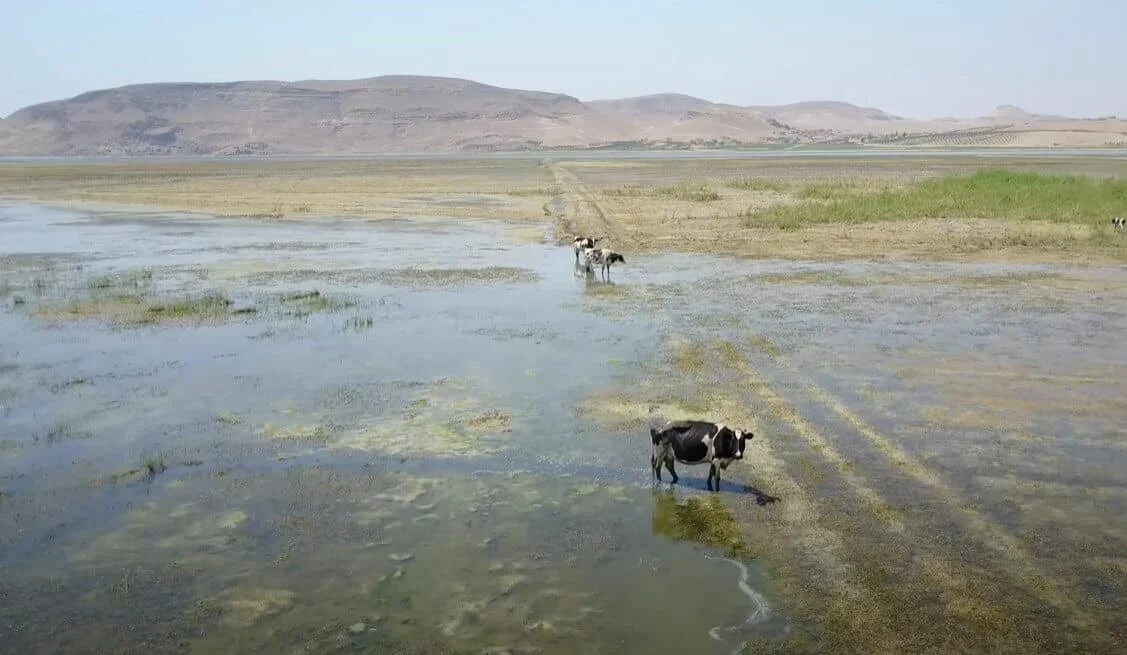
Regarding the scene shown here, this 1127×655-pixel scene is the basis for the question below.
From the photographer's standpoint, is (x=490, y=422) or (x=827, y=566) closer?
(x=827, y=566)

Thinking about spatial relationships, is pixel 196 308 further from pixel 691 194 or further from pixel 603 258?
pixel 691 194

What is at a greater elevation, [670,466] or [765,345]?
[765,345]

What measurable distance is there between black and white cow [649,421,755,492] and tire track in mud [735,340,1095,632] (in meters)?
1.39

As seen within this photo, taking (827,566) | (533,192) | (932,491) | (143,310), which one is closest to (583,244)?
(143,310)

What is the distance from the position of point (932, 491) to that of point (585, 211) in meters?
34.8

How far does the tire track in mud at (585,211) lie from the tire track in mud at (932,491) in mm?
20599

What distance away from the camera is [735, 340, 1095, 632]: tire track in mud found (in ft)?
26.2

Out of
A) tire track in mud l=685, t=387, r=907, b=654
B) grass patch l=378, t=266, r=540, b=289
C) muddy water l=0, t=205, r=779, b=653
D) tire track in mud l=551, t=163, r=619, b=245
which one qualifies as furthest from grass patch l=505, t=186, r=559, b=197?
tire track in mud l=685, t=387, r=907, b=654

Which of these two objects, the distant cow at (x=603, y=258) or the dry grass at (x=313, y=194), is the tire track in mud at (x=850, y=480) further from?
the dry grass at (x=313, y=194)

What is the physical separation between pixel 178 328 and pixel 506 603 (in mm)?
13674

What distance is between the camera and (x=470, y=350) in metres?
17.2

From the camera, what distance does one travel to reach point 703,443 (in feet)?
34.1

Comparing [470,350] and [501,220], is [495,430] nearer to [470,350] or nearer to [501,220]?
[470,350]

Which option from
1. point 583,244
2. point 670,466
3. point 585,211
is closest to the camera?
point 670,466
